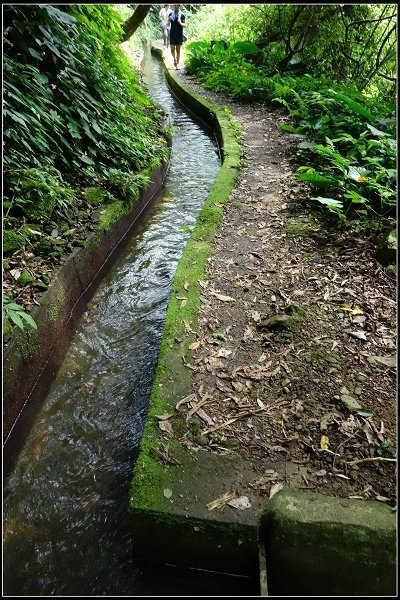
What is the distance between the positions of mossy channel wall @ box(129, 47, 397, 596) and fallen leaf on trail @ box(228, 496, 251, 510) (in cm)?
2

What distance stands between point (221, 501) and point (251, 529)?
0.59ft

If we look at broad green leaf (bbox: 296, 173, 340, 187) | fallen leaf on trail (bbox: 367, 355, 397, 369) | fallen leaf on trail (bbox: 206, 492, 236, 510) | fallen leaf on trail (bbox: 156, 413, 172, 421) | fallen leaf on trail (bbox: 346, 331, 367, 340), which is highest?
broad green leaf (bbox: 296, 173, 340, 187)

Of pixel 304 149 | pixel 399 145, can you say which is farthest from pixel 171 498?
pixel 304 149

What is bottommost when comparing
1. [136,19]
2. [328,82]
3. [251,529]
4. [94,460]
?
[94,460]

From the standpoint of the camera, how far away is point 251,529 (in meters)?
1.94

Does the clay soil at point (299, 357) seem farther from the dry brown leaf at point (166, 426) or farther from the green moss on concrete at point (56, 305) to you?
the green moss on concrete at point (56, 305)

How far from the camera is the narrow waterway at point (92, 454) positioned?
219cm

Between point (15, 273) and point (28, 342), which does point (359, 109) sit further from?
point (28, 342)

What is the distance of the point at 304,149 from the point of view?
19.9ft

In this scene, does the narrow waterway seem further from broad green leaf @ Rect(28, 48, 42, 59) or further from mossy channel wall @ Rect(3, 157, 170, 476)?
broad green leaf @ Rect(28, 48, 42, 59)

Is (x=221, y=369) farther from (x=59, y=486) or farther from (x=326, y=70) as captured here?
(x=326, y=70)

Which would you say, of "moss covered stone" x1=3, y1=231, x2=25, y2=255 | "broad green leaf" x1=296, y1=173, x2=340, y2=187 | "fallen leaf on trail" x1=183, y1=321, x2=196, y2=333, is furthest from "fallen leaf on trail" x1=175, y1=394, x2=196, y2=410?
"broad green leaf" x1=296, y1=173, x2=340, y2=187

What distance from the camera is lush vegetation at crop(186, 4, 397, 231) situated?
4.50m

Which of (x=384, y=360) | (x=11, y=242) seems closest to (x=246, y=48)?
(x=11, y=242)
